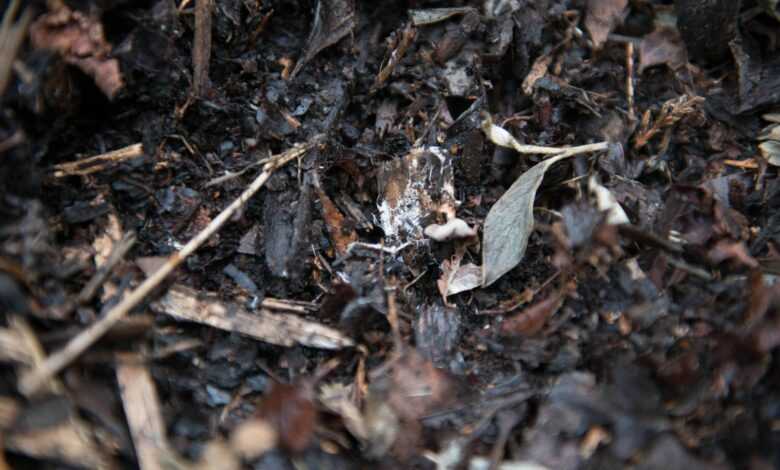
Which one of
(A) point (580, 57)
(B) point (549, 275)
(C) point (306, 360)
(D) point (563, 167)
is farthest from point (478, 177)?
(C) point (306, 360)

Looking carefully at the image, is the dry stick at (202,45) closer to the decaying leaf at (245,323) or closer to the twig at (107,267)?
the twig at (107,267)

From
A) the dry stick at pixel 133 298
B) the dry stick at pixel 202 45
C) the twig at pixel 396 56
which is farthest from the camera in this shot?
the twig at pixel 396 56

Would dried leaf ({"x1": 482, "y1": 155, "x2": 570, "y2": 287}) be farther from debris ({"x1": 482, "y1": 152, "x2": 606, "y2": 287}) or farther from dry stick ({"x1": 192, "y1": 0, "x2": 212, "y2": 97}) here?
dry stick ({"x1": 192, "y1": 0, "x2": 212, "y2": 97})

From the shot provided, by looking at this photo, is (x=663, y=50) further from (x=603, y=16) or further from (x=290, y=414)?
(x=290, y=414)

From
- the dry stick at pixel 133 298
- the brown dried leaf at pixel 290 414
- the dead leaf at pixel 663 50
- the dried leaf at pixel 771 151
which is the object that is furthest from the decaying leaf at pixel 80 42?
the dried leaf at pixel 771 151

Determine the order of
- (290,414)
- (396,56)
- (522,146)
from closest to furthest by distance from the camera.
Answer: (290,414), (522,146), (396,56)

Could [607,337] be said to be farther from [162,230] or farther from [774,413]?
[162,230]

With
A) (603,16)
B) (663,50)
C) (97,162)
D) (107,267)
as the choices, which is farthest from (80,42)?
(663,50)
